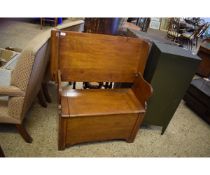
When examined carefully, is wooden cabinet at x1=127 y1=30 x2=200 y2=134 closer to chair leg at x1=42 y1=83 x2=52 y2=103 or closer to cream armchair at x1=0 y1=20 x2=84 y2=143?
cream armchair at x1=0 y1=20 x2=84 y2=143

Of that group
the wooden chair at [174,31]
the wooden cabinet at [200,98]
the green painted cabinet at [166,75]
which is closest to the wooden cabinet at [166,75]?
the green painted cabinet at [166,75]

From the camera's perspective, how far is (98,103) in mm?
1490

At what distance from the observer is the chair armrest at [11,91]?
3.96 ft

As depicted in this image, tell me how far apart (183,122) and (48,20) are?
4.18 metres

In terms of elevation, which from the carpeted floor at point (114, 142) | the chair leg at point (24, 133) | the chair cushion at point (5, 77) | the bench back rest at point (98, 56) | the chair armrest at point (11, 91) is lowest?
the carpeted floor at point (114, 142)

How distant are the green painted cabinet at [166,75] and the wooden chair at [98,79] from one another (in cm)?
10

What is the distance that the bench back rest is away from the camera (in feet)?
4.48

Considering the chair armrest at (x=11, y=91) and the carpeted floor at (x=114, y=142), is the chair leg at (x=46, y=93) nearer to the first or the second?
the carpeted floor at (x=114, y=142)

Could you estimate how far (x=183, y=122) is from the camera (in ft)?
7.20

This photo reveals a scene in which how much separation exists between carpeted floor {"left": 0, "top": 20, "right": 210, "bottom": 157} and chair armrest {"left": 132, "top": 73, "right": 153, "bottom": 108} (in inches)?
19.1

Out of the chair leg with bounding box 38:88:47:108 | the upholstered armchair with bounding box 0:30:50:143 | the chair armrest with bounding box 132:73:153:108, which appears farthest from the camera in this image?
the chair leg with bounding box 38:88:47:108

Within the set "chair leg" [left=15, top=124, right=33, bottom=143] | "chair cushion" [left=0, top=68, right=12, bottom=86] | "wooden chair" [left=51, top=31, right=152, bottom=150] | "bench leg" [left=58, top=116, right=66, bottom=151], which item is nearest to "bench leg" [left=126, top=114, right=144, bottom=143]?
"wooden chair" [left=51, top=31, right=152, bottom=150]
